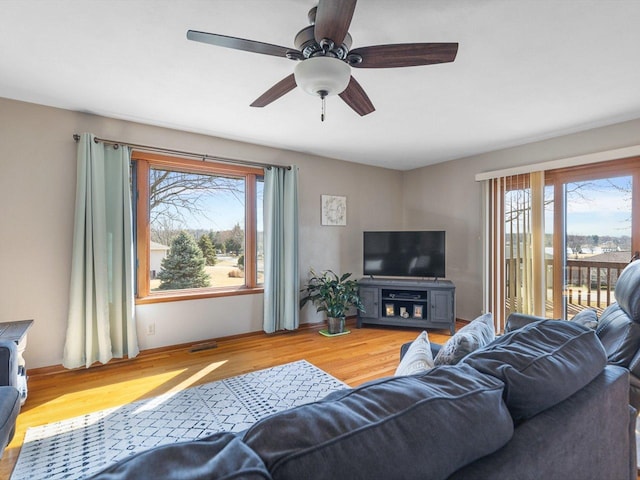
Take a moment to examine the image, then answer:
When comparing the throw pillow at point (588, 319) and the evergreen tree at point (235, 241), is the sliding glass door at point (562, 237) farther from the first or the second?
the evergreen tree at point (235, 241)

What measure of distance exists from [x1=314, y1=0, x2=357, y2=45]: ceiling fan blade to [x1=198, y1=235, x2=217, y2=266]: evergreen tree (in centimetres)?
272

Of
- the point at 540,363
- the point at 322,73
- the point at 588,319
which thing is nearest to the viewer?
the point at 540,363

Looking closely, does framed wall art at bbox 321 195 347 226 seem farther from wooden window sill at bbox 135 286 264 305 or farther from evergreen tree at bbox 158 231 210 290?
evergreen tree at bbox 158 231 210 290

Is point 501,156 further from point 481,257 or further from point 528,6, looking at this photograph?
point 528,6

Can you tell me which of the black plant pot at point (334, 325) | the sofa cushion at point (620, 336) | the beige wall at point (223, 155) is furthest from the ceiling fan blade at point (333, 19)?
the black plant pot at point (334, 325)

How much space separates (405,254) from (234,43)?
3.49 metres

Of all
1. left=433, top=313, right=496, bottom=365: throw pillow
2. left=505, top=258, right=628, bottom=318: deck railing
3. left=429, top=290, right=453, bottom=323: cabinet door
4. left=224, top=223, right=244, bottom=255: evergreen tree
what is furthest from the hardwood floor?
left=433, top=313, right=496, bottom=365: throw pillow

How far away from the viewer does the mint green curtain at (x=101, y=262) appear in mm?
2846

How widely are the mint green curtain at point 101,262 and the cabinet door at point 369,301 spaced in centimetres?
270

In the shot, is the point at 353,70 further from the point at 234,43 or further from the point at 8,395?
the point at 8,395

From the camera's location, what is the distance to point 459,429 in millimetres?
642

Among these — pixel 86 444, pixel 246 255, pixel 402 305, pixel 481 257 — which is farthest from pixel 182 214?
pixel 481 257

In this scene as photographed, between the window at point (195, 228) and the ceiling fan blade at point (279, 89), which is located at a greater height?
the ceiling fan blade at point (279, 89)

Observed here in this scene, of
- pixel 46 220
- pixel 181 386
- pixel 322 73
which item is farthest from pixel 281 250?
pixel 322 73
